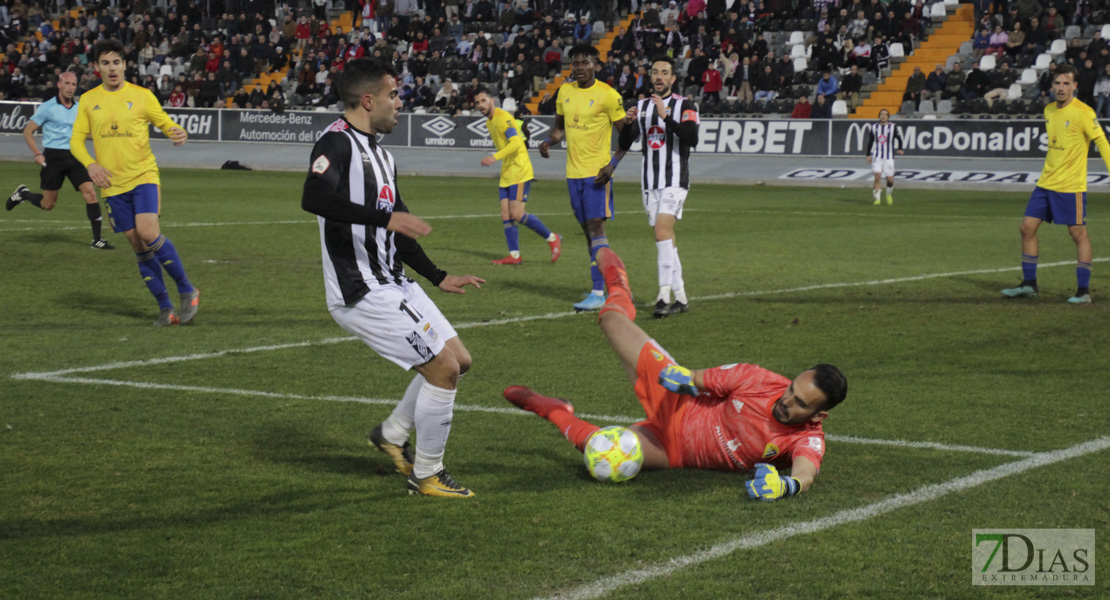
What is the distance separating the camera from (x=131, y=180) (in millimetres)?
10281

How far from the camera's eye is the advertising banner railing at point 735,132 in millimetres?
29469

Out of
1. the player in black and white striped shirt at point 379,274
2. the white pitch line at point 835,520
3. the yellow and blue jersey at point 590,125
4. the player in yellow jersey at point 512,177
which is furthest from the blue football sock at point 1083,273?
the player in black and white striped shirt at point 379,274

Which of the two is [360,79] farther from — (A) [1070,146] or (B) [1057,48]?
(B) [1057,48]

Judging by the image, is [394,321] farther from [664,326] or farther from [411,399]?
[664,326]

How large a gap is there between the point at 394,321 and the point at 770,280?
27.1ft

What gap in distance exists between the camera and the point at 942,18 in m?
35.2

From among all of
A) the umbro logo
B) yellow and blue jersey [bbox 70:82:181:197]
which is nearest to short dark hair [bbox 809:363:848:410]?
yellow and blue jersey [bbox 70:82:181:197]

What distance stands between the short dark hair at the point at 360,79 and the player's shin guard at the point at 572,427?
5.97 feet

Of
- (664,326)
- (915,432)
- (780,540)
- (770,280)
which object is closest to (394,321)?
(780,540)

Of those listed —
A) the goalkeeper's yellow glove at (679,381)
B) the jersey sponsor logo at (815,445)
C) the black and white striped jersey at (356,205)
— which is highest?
the black and white striped jersey at (356,205)

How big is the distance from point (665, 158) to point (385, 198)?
6065 mm

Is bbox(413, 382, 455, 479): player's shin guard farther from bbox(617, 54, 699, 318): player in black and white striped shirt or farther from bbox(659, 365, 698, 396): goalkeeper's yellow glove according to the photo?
bbox(617, 54, 699, 318): player in black and white striped shirt

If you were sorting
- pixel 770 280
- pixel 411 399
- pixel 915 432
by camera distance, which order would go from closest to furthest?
pixel 411 399
pixel 915 432
pixel 770 280

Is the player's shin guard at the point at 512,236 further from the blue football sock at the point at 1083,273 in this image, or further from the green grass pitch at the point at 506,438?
the blue football sock at the point at 1083,273
